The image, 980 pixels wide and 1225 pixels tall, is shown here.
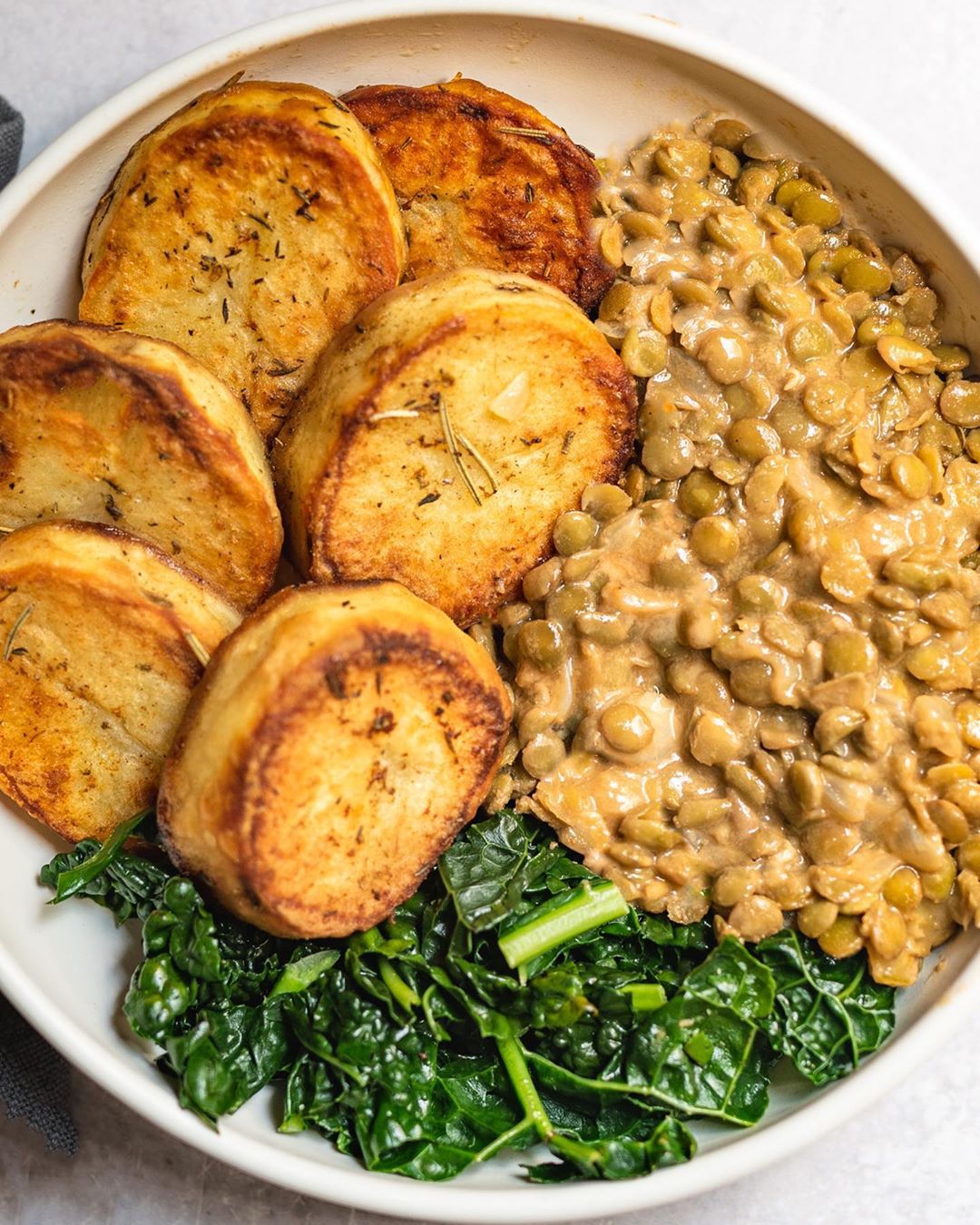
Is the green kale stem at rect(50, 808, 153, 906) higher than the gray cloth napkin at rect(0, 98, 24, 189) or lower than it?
lower

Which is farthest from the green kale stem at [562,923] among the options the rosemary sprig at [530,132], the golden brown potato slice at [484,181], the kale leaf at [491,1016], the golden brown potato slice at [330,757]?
the rosemary sprig at [530,132]

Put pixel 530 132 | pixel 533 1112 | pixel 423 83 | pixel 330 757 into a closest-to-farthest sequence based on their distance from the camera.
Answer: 1. pixel 330 757
2. pixel 533 1112
3. pixel 530 132
4. pixel 423 83

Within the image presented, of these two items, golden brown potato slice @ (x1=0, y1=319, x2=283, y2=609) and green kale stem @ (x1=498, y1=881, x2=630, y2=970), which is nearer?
golden brown potato slice @ (x1=0, y1=319, x2=283, y2=609)

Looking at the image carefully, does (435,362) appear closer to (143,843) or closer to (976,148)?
(143,843)

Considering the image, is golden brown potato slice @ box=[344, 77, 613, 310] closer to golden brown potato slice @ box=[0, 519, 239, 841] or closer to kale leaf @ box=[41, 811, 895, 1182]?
golden brown potato slice @ box=[0, 519, 239, 841]

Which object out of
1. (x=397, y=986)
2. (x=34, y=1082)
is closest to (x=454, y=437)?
(x=397, y=986)

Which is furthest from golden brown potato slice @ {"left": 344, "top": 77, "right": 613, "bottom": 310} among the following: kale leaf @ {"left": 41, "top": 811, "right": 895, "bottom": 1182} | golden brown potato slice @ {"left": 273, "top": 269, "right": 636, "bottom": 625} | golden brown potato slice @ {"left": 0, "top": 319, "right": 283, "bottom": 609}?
kale leaf @ {"left": 41, "top": 811, "right": 895, "bottom": 1182}

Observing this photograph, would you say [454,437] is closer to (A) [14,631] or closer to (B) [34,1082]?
(A) [14,631]
